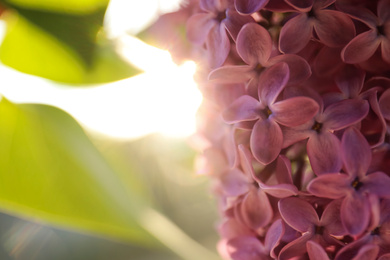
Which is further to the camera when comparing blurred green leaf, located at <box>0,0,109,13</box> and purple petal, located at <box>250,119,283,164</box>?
blurred green leaf, located at <box>0,0,109,13</box>

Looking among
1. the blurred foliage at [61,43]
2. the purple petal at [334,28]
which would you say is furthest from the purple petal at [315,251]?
the blurred foliage at [61,43]

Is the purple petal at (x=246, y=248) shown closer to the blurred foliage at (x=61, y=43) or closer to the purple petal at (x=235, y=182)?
the purple petal at (x=235, y=182)

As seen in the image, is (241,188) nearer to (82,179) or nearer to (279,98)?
(279,98)

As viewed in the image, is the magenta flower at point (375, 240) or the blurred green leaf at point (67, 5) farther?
the blurred green leaf at point (67, 5)

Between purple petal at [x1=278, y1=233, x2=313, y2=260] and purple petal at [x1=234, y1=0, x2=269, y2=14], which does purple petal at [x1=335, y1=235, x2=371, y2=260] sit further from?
purple petal at [x1=234, y1=0, x2=269, y2=14]

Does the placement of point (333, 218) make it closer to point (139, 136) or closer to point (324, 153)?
point (324, 153)

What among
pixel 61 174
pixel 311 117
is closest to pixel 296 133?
pixel 311 117

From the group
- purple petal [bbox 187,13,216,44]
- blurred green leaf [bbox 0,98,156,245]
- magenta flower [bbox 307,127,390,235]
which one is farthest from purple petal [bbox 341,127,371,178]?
blurred green leaf [bbox 0,98,156,245]
